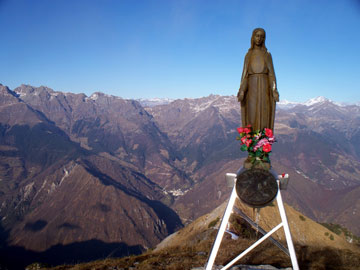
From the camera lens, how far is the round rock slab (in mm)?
7191

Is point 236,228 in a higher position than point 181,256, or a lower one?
lower

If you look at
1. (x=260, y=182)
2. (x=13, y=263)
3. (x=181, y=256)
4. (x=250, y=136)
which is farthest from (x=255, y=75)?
(x=13, y=263)

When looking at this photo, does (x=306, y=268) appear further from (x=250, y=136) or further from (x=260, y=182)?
A: (x=250, y=136)

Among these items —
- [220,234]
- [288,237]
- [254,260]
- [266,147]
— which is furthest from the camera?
[254,260]

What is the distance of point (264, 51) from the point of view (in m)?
8.96

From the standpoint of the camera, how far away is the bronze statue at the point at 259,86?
28.8ft

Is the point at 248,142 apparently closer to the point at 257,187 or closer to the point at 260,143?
the point at 260,143

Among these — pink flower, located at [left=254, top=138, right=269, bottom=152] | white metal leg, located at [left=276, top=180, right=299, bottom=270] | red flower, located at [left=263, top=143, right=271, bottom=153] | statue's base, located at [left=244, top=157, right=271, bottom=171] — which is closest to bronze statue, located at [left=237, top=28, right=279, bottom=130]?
pink flower, located at [left=254, top=138, right=269, bottom=152]

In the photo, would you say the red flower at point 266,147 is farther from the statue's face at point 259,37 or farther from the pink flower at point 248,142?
the statue's face at point 259,37

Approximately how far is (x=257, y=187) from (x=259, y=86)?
344 centimetres

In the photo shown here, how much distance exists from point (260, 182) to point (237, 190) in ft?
2.15

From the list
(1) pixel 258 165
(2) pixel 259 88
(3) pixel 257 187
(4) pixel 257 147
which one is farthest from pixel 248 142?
(2) pixel 259 88

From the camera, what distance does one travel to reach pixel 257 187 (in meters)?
7.29

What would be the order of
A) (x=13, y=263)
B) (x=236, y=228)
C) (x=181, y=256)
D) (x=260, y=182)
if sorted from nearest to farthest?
(x=260, y=182), (x=181, y=256), (x=236, y=228), (x=13, y=263)
